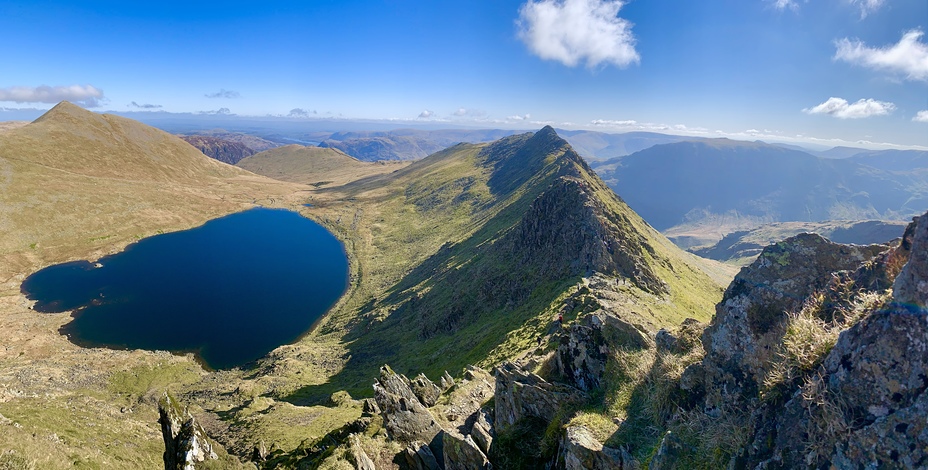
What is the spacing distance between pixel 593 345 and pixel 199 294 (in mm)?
128344

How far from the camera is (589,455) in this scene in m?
14.9

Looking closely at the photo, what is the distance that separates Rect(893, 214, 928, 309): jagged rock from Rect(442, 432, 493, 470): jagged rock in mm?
17132

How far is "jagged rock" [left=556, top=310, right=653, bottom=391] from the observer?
2168cm

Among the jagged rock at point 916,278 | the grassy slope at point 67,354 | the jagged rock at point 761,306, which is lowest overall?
the grassy slope at point 67,354

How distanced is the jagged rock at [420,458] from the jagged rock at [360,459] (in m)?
2.09

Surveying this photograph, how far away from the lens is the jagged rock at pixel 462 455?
19188 mm

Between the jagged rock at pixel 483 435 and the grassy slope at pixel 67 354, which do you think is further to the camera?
the grassy slope at pixel 67 354

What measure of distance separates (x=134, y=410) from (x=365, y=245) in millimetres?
127269

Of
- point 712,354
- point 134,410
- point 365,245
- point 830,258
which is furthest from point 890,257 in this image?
point 365,245

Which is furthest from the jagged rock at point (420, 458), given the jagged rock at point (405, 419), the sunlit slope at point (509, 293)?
the sunlit slope at point (509, 293)

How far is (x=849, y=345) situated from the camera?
9633 millimetres

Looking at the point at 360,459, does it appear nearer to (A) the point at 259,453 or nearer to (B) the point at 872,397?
(A) the point at 259,453

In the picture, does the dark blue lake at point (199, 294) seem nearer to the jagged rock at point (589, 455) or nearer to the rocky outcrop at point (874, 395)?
the jagged rock at point (589, 455)

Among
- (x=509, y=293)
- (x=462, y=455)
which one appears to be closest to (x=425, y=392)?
(x=462, y=455)
